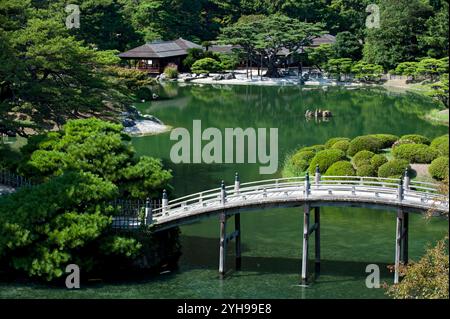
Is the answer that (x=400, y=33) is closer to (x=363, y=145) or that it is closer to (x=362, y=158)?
(x=363, y=145)

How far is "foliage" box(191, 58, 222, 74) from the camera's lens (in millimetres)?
102062

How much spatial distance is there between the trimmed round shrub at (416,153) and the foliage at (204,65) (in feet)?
194

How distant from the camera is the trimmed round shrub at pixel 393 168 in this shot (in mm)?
41844

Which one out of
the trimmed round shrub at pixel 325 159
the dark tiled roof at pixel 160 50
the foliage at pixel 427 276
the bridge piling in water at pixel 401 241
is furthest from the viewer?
the dark tiled roof at pixel 160 50

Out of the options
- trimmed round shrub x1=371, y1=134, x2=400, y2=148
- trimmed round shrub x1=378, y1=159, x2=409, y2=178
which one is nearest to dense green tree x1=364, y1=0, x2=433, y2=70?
trimmed round shrub x1=371, y1=134, x2=400, y2=148

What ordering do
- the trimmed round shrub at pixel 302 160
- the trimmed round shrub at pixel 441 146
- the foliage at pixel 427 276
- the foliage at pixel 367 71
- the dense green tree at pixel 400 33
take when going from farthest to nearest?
the dense green tree at pixel 400 33 → the foliage at pixel 367 71 → the trimmed round shrub at pixel 302 160 → the trimmed round shrub at pixel 441 146 → the foliage at pixel 427 276

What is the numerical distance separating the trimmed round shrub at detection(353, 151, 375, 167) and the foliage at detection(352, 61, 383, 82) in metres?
50.8

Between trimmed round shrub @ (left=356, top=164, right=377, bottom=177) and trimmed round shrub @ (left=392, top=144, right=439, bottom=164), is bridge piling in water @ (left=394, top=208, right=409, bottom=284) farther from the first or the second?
trimmed round shrub @ (left=392, top=144, right=439, bottom=164)

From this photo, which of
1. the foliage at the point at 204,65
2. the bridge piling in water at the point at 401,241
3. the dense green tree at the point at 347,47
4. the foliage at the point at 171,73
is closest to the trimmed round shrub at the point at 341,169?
the bridge piling in water at the point at 401,241

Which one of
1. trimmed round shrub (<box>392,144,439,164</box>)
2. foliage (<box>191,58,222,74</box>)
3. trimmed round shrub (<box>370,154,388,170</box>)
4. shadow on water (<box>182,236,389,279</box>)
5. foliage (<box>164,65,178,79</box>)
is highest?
foliage (<box>191,58,222,74</box>)

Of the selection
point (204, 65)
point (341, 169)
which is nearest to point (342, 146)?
point (341, 169)

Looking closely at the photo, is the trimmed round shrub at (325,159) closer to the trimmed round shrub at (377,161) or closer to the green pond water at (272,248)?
the trimmed round shrub at (377,161)

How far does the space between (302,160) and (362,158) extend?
4510 millimetres

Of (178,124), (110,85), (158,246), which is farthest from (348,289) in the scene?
(178,124)
